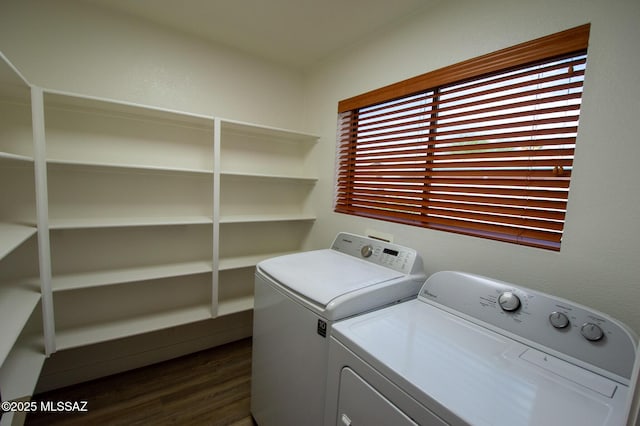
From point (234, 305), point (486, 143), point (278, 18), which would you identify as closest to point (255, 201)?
point (234, 305)

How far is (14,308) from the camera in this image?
1275 millimetres

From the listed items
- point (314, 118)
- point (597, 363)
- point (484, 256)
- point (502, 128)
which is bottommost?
point (597, 363)

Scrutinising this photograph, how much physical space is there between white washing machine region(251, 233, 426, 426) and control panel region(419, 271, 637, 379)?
21 centimetres

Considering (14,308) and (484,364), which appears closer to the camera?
(484,364)

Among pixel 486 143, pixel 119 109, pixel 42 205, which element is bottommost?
pixel 42 205

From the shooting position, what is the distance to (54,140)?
1604 millimetres

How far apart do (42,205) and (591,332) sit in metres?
2.37

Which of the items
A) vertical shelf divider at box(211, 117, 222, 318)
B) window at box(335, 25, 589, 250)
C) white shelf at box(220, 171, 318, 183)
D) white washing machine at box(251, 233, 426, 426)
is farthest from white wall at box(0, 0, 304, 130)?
white washing machine at box(251, 233, 426, 426)

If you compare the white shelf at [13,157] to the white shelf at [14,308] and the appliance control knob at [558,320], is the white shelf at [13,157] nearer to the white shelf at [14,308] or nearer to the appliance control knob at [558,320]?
the white shelf at [14,308]

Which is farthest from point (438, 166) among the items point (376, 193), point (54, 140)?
point (54, 140)

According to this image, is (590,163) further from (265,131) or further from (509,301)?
(265,131)

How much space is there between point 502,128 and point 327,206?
4.38 ft

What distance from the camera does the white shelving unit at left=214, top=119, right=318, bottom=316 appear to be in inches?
85.0

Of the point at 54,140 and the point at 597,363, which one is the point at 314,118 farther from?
the point at 597,363
